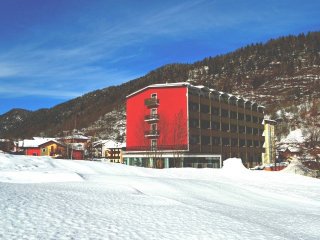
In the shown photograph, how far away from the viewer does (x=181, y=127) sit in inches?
2147

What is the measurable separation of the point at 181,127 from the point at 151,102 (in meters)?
7.75

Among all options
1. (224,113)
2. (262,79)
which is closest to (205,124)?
(224,113)

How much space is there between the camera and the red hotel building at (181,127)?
54500 mm

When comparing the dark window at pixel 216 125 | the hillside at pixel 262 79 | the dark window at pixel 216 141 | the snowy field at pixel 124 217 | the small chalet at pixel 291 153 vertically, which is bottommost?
the snowy field at pixel 124 217

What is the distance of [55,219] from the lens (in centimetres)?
759

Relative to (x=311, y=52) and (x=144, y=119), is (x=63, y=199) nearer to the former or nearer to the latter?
(x=144, y=119)

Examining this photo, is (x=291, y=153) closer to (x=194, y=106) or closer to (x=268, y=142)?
(x=194, y=106)

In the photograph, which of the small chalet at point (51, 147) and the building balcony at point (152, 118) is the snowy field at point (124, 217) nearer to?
the building balcony at point (152, 118)

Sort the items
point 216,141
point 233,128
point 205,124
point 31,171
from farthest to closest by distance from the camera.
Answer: point 233,128 < point 216,141 < point 205,124 < point 31,171

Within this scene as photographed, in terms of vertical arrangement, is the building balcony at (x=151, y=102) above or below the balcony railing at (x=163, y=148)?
above

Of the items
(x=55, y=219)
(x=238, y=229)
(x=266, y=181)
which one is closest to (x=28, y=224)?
(x=55, y=219)

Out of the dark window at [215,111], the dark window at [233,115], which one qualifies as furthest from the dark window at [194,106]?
the dark window at [233,115]

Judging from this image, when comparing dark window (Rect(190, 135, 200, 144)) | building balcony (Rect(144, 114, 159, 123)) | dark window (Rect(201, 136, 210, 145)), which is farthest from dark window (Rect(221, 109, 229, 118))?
building balcony (Rect(144, 114, 159, 123))

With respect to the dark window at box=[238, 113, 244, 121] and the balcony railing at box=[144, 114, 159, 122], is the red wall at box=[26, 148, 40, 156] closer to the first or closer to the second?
the balcony railing at box=[144, 114, 159, 122]
